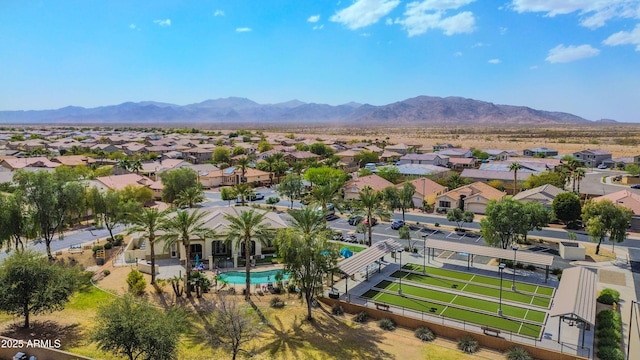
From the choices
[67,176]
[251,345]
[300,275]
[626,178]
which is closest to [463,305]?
[300,275]

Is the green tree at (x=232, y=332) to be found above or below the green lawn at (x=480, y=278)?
above

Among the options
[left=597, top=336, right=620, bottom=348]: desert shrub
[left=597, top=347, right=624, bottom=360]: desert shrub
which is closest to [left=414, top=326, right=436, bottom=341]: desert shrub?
[left=597, top=347, right=624, bottom=360]: desert shrub

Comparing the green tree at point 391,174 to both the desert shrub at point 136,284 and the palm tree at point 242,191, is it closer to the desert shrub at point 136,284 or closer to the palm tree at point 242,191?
the palm tree at point 242,191

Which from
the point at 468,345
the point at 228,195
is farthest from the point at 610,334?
the point at 228,195

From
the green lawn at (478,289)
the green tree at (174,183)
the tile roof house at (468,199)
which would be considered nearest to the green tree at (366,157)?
the tile roof house at (468,199)

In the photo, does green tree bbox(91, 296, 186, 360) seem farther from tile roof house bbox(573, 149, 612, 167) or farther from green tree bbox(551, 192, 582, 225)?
tile roof house bbox(573, 149, 612, 167)

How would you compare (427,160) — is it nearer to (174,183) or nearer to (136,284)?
(174,183)
